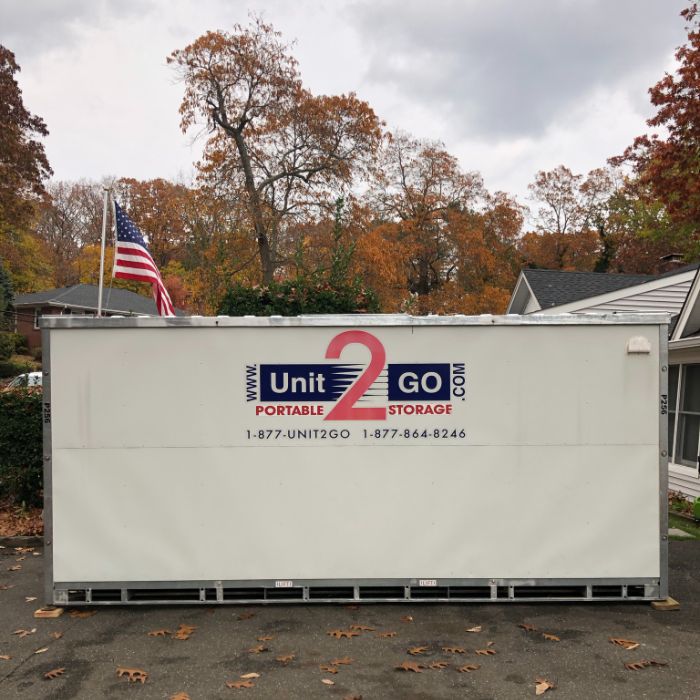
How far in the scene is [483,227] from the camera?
39.6 metres

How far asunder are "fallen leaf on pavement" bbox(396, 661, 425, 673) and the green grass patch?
5.03 meters

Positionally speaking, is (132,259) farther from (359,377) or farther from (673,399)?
(673,399)

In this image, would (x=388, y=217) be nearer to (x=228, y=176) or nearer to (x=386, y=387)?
(x=228, y=176)

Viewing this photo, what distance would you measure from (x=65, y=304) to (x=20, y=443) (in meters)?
36.3

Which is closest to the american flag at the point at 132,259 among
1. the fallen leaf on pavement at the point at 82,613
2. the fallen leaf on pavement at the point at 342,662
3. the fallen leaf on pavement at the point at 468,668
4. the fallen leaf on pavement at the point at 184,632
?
the fallen leaf on pavement at the point at 82,613

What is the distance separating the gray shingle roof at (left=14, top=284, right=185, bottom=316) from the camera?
42.5 metres

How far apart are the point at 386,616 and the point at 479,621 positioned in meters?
0.77

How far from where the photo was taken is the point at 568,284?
20516 mm

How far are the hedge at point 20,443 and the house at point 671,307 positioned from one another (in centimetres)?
963

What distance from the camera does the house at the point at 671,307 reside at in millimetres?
10250

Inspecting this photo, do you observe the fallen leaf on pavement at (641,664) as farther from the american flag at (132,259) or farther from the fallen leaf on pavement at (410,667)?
the american flag at (132,259)

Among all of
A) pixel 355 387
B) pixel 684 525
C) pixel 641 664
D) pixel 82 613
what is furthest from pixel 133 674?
pixel 684 525

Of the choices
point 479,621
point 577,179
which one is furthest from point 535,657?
point 577,179

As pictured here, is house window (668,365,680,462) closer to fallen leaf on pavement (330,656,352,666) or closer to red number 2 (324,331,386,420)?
red number 2 (324,331,386,420)
